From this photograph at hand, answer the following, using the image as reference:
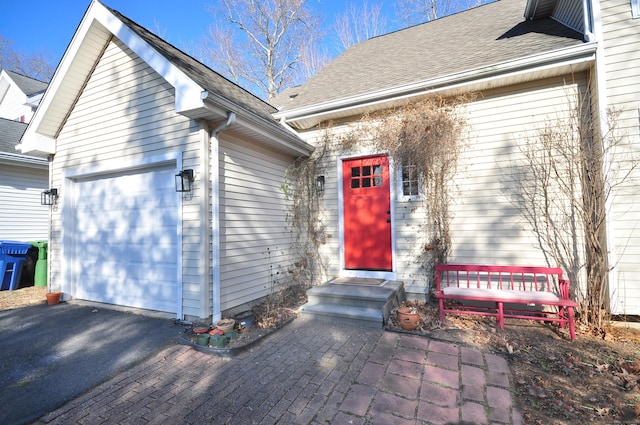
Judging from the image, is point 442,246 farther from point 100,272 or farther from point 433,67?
point 100,272

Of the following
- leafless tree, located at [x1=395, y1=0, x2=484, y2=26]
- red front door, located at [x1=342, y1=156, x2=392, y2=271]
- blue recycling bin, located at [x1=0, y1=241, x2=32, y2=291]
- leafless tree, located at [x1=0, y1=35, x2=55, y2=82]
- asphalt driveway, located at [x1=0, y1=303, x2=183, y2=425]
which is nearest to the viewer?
asphalt driveway, located at [x1=0, y1=303, x2=183, y2=425]

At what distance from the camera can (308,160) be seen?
230 inches

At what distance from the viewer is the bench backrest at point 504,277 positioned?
4008 mm

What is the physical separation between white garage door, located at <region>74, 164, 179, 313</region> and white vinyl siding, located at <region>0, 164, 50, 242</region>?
13.1 feet

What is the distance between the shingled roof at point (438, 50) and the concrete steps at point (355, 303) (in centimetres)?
321

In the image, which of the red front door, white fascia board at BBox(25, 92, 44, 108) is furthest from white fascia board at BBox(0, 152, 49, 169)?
the red front door

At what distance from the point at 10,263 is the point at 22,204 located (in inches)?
81.6

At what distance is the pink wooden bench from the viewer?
3.51 metres

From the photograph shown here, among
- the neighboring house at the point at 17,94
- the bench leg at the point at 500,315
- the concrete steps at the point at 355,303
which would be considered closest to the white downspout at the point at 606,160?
the bench leg at the point at 500,315

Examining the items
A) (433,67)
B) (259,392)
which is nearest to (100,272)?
(259,392)

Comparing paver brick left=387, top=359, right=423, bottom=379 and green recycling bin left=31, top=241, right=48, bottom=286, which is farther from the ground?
green recycling bin left=31, top=241, right=48, bottom=286

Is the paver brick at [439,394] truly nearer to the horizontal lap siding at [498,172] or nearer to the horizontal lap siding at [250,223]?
the horizontal lap siding at [498,172]

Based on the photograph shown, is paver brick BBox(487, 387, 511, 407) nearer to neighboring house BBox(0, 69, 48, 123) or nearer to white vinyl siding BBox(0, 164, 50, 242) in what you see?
white vinyl siding BBox(0, 164, 50, 242)

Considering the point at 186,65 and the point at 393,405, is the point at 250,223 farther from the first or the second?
the point at 393,405
